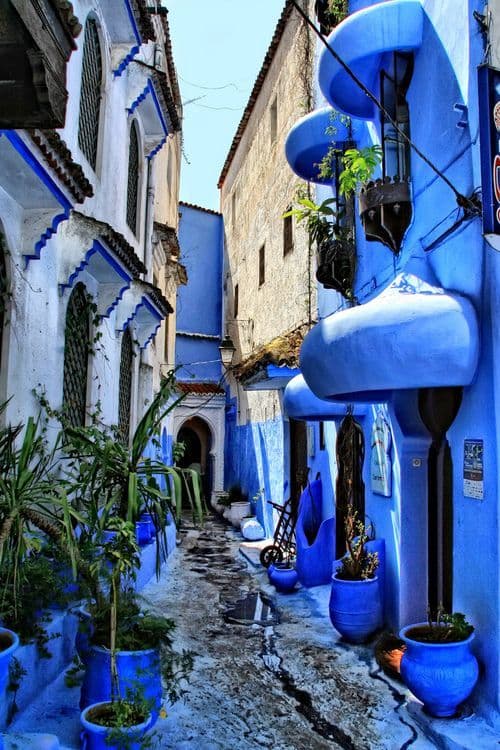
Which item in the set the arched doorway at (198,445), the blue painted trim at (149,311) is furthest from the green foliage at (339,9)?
the arched doorway at (198,445)

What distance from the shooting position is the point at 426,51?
5.92m

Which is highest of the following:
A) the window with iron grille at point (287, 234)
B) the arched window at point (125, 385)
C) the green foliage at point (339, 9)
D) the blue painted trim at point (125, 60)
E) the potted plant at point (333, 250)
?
the green foliage at point (339, 9)

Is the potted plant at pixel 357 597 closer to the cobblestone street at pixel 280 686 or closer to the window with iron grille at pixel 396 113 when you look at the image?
the cobblestone street at pixel 280 686

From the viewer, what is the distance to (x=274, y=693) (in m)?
5.43

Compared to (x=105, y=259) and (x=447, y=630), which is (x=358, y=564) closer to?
(x=447, y=630)

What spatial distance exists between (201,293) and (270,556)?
14772 mm

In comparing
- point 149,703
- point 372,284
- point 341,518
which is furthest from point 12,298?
point 341,518

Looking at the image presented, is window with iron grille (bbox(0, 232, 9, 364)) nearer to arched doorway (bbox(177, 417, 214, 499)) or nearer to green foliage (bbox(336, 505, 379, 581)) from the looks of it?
green foliage (bbox(336, 505, 379, 581))

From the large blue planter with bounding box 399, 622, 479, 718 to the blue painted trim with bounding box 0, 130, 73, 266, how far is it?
4320 millimetres

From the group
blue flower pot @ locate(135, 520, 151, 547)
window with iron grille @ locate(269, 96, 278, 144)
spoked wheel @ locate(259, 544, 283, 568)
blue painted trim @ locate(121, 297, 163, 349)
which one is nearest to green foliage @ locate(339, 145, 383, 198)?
blue painted trim @ locate(121, 297, 163, 349)

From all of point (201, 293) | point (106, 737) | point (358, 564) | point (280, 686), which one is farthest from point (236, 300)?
point (106, 737)

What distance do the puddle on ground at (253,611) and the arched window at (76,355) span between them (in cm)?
310

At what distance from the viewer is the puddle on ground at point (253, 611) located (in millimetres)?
7648

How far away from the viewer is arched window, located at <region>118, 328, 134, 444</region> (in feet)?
31.8
